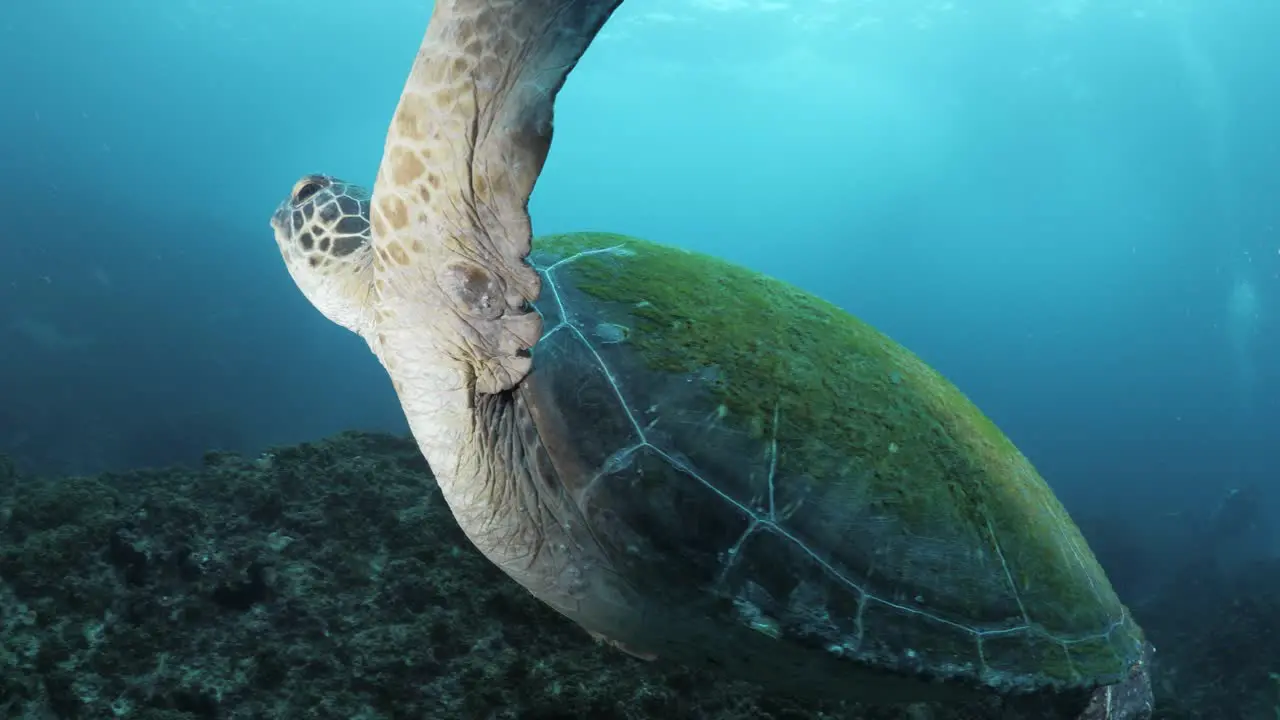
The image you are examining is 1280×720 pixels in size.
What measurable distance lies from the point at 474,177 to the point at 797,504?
1307 millimetres

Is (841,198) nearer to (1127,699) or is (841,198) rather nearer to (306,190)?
(1127,699)

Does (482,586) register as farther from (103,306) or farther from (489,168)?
(103,306)

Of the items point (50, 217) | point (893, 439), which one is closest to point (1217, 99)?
point (893, 439)

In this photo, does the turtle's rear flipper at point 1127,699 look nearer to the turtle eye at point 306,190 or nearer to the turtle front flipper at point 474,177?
the turtle front flipper at point 474,177

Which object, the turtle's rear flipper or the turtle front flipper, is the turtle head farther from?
the turtle's rear flipper

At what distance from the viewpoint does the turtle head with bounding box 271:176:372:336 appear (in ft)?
8.00

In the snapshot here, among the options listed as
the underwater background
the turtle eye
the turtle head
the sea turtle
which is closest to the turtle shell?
the sea turtle

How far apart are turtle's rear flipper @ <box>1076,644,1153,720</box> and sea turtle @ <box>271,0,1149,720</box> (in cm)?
2

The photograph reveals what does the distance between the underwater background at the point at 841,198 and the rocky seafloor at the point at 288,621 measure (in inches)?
213

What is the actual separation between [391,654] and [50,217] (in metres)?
27.2

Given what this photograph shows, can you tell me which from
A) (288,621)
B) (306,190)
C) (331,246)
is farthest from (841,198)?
(288,621)

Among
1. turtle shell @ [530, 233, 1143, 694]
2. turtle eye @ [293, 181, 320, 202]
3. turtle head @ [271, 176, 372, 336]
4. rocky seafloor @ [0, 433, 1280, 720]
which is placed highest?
turtle eye @ [293, 181, 320, 202]

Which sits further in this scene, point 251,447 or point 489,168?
point 251,447

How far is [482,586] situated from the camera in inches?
97.8
